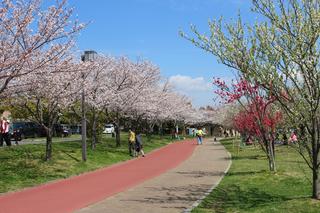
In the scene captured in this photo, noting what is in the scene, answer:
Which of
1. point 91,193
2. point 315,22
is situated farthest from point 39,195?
point 315,22

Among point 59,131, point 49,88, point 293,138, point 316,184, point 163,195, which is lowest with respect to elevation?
point 163,195

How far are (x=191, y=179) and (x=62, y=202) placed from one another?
19.7 ft

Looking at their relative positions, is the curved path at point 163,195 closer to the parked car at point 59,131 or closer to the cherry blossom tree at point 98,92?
the cherry blossom tree at point 98,92

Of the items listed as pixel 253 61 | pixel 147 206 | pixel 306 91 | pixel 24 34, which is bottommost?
pixel 147 206

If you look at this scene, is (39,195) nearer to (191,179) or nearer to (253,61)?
(191,179)

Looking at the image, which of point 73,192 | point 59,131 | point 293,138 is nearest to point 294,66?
point 293,138

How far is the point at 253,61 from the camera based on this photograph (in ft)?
31.9

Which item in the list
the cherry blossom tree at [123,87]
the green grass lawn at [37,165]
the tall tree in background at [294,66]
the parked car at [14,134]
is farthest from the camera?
the parked car at [14,134]

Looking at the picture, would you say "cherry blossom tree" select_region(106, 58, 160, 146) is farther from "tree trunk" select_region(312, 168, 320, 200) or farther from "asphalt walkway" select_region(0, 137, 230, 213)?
"tree trunk" select_region(312, 168, 320, 200)

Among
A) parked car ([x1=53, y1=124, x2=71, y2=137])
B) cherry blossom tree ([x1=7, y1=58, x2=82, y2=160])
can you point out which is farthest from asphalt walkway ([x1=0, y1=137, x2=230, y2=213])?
parked car ([x1=53, y1=124, x2=71, y2=137])

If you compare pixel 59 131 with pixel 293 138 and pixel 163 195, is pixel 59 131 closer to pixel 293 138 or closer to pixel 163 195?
pixel 163 195

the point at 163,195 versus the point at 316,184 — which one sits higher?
the point at 316,184

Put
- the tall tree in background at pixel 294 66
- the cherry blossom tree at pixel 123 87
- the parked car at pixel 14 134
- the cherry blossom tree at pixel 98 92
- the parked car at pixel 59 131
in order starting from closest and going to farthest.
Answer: the tall tree in background at pixel 294 66, the cherry blossom tree at pixel 98 92, the cherry blossom tree at pixel 123 87, the parked car at pixel 14 134, the parked car at pixel 59 131

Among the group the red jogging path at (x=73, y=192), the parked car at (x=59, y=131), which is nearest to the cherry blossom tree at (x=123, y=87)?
the red jogging path at (x=73, y=192)
